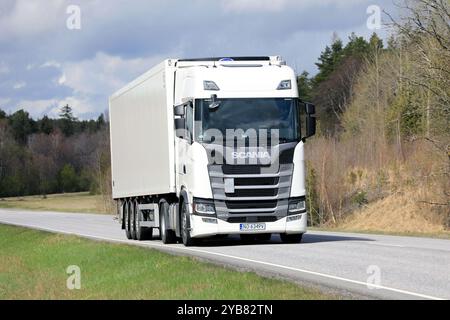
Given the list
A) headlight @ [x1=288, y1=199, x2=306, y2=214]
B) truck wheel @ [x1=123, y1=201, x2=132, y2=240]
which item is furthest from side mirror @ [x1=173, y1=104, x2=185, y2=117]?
truck wheel @ [x1=123, y1=201, x2=132, y2=240]

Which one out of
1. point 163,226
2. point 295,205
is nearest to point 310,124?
point 295,205

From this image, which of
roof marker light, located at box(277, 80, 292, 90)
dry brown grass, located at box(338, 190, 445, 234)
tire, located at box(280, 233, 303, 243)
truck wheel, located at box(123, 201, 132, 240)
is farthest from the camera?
dry brown grass, located at box(338, 190, 445, 234)

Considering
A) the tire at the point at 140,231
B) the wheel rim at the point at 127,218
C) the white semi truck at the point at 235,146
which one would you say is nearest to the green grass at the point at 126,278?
the tire at the point at 140,231

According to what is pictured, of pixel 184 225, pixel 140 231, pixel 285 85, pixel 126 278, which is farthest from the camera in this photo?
pixel 140 231

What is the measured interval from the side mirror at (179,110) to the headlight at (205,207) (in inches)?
84.8

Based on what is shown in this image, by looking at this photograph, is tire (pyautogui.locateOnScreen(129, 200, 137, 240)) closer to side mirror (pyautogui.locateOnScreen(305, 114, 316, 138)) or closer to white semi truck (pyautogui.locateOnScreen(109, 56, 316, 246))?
white semi truck (pyautogui.locateOnScreen(109, 56, 316, 246))

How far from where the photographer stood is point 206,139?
66.4 ft

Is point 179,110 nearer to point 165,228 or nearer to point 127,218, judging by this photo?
point 165,228

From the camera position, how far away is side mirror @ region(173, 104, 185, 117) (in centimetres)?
2113

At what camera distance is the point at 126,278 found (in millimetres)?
15984

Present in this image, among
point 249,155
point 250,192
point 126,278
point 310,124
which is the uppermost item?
point 310,124

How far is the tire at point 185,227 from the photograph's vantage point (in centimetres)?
2094

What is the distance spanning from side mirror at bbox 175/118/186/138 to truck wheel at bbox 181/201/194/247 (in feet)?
5.24
